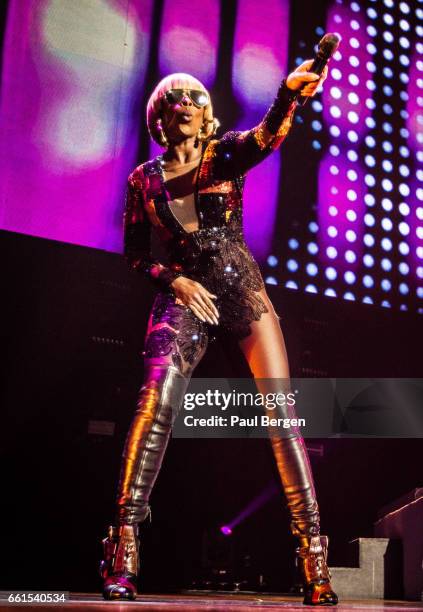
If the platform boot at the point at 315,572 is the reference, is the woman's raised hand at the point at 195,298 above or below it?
above

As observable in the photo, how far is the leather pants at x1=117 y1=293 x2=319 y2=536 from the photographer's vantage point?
1773 mm

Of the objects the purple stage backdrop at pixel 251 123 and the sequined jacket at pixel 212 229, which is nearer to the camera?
the sequined jacket at pixel 212 229

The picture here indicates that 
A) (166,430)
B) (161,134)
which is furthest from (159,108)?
(166,430)

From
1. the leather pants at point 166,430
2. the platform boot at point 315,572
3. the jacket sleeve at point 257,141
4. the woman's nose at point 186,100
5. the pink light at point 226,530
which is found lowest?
the platform boot at point 315,572

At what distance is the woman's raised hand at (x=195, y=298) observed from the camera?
1.96 metres

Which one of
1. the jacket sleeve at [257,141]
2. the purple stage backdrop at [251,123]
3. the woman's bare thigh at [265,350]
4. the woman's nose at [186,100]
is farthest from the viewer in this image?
the purple stage backdrop at [251,123]

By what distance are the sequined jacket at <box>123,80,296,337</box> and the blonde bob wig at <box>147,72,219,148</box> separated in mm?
83

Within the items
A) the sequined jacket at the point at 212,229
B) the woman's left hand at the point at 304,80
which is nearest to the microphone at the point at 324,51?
the woman's left hand at the point at 304,80

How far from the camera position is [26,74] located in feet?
11.3

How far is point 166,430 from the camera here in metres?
1.85

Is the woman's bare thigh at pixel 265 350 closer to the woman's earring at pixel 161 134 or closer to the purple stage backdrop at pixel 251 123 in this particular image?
the woman's earring at pixel 161 134

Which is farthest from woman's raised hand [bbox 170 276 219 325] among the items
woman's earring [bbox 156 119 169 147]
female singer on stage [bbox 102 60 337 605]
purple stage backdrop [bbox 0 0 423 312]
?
purple stage backdrop [bbox 0 0 423 312]

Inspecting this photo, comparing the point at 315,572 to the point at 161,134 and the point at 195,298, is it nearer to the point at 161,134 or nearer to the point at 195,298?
the point at 195,298

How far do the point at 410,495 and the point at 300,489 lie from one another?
5.48 feet
